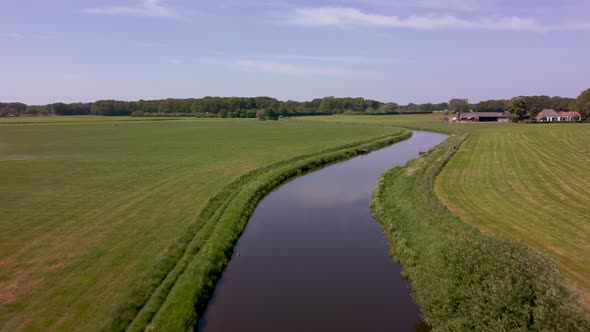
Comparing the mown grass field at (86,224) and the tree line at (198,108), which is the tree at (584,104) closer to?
the tree line at (198,108)

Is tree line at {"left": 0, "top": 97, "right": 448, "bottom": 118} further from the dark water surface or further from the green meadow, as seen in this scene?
the dark water surface

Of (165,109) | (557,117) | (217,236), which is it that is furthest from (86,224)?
(165,109)

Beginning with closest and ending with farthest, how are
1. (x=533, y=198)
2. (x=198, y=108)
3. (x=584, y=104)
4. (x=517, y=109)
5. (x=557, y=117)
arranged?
(x=533, y=198) → (x=584, y=104) → (x=517, y=109) → (x=557, y=117) → (x=198, y=108)

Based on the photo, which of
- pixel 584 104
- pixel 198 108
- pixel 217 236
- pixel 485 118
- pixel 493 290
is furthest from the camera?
pixel 198 108

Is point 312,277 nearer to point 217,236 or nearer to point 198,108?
point 217,236

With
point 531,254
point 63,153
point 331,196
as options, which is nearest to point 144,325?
point 531,254

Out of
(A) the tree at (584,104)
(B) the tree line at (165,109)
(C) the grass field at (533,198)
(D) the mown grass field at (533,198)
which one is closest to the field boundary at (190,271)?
(D) the mown grass field at (533,198)
